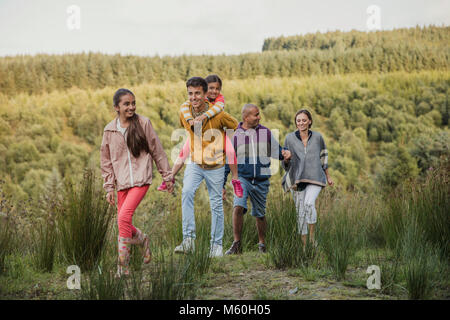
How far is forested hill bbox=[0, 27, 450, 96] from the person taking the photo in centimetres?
3136

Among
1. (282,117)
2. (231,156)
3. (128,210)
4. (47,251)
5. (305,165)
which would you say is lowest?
(47,251)

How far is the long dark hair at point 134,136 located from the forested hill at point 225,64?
2961cm

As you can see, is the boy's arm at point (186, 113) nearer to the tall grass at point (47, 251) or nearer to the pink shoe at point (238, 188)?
the pink shoe at point (238, 188)

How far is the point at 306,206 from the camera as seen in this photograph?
14.1 feet

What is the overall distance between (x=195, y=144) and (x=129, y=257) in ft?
4.44

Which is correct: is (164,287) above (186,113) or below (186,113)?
below

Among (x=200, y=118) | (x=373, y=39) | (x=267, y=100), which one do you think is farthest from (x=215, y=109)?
(x=373, y=39)

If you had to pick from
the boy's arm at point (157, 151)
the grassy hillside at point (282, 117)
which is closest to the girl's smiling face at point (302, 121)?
the boy's arm at point (157, 151)

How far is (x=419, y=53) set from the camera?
3659 centimetres

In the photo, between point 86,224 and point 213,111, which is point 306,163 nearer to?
point 213,111

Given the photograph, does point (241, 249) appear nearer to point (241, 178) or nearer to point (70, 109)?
point (241, 178)

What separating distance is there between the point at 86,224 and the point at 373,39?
142ft
